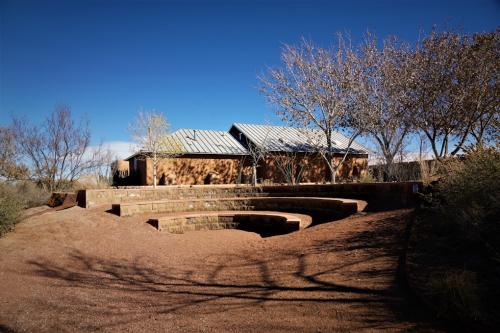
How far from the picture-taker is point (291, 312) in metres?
3.93

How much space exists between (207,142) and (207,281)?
1781cm

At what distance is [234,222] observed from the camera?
11.6 meters

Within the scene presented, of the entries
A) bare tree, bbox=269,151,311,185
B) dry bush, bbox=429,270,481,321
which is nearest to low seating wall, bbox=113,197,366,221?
dry bush, bbox=429,270,481,321

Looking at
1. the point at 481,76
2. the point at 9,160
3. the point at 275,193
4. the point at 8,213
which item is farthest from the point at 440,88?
the point at 9,160

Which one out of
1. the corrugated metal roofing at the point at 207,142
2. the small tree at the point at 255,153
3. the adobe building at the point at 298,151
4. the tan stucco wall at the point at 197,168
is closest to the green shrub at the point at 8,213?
the tan stucco wall at the point at 197,168

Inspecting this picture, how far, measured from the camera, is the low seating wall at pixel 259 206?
9695 mm

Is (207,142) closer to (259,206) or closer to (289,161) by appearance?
(289,161)

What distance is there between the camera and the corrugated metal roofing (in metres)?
21.7

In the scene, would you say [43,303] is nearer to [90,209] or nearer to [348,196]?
[90,209]

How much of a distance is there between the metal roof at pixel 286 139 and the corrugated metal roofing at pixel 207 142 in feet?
3.91

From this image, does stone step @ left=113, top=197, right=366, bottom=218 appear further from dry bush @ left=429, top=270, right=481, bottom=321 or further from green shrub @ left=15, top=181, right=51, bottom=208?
dry bush @ left=429, top=270, right=481, bottom=321

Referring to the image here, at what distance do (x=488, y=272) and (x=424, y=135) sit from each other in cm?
1543

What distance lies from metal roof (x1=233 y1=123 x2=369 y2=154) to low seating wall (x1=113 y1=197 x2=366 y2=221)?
9600mm

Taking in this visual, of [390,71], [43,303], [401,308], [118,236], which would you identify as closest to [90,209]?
[118,236]
